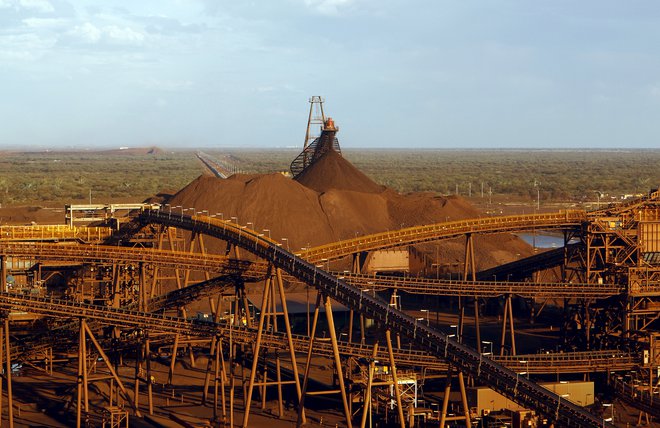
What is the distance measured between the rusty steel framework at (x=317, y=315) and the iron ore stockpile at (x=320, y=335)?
0.67 ft

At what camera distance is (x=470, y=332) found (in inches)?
4700

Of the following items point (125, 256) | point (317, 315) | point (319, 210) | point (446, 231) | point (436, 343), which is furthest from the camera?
point (319, 210)

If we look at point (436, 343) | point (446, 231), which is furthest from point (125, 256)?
point (436, 343)

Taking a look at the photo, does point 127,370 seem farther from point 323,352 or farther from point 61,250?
point 323,352

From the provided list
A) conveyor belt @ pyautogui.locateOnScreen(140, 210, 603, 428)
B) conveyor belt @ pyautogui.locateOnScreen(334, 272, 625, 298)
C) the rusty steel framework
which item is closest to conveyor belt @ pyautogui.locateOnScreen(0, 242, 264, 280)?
the rusty steel framework

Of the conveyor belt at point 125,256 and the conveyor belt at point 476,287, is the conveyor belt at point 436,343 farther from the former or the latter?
the conveyor belt at point 476,287

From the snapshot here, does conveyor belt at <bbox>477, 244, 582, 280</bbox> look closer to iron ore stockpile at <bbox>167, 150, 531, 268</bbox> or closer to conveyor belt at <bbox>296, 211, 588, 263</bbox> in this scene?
conveyor belt at <bbox>296, 211, 588, 263</bbox>

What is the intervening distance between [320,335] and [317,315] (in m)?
36.6

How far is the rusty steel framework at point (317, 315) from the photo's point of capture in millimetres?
78125

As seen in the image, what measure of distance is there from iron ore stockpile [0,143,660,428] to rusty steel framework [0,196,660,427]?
0.67 ft

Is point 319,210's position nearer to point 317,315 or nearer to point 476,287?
point 476,287

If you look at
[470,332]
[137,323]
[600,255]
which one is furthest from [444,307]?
[137,323]

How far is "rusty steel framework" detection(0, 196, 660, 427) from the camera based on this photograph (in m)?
78.1

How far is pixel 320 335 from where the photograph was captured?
11638cm
